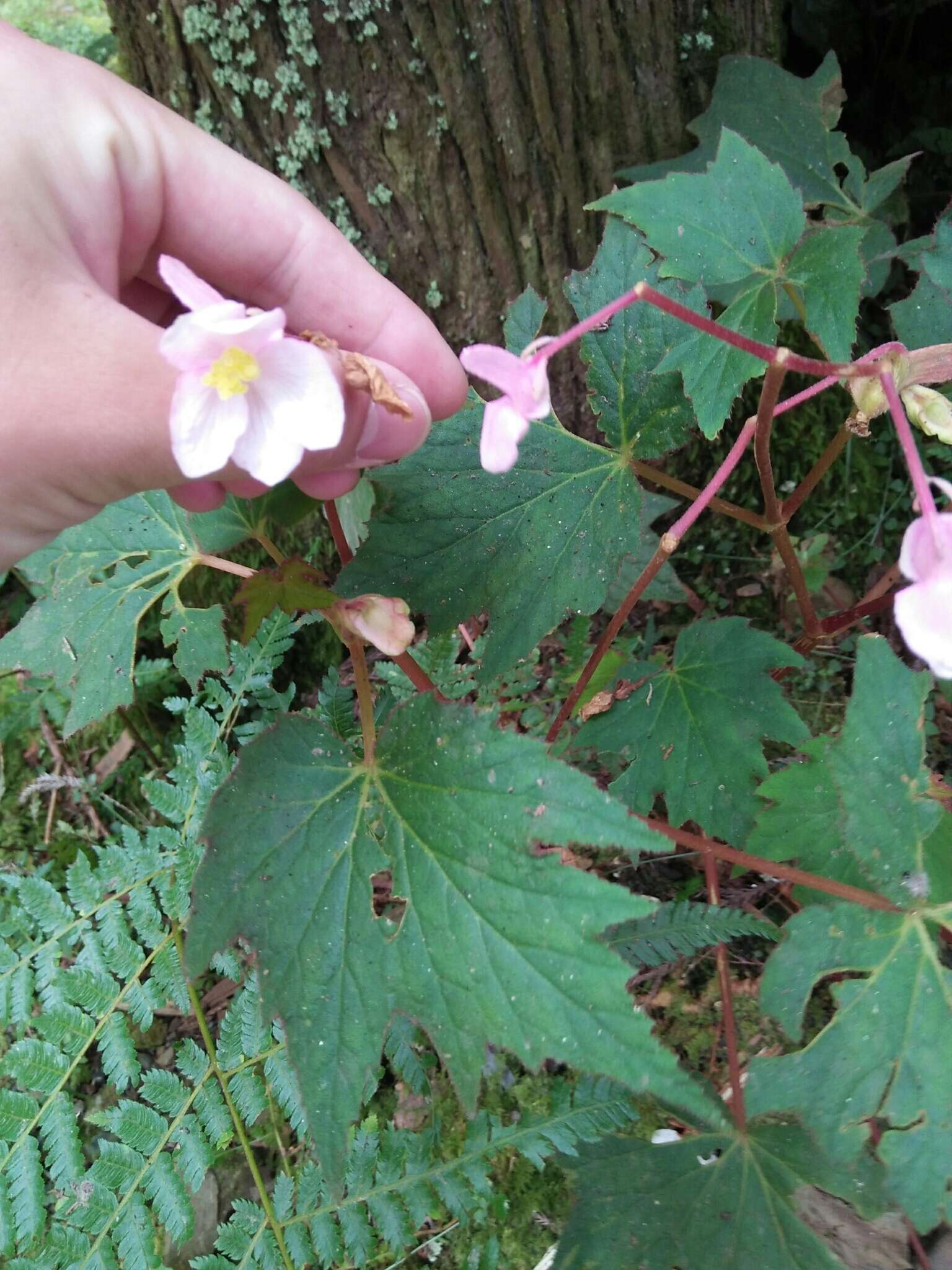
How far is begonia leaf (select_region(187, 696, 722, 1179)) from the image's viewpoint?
3.07 feet

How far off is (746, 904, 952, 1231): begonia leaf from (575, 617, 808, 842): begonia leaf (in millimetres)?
274

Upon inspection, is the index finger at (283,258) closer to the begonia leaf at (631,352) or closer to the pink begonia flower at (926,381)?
the begonia leaf at (631,352)

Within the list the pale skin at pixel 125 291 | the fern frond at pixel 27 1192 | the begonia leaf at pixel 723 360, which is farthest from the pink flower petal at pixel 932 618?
the fern frond at pixel 27 1192

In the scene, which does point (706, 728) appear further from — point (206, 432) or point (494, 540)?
point (206, 432)

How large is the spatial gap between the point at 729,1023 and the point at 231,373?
120 centimetres

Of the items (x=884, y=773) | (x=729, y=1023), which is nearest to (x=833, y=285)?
(x=884, y=773)

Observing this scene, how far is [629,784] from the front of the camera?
1.40 meters

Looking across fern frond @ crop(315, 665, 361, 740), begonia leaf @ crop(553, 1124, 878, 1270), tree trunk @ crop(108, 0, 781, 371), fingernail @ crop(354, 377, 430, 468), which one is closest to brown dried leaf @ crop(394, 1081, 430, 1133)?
begonia leaf @ crop(553, 1124, 878, 1270)

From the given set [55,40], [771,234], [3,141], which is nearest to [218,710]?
[3,141]

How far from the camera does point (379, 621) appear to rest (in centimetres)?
112

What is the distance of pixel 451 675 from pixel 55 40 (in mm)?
3308

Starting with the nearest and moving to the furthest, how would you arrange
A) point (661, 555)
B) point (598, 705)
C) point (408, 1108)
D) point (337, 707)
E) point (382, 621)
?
point (382, 621)
point (661, 555)
point (598, 705)
point (337, 707)
point (408, 1108)

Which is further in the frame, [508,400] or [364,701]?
[364,701]

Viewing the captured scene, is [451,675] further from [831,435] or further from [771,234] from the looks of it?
[831,435]
